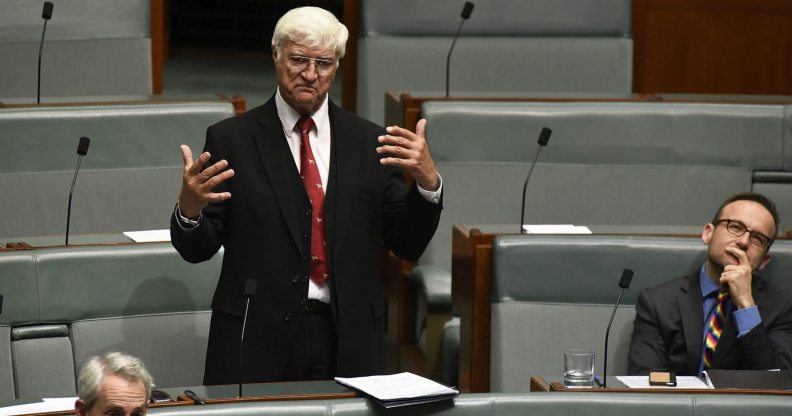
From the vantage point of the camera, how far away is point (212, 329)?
1.18m

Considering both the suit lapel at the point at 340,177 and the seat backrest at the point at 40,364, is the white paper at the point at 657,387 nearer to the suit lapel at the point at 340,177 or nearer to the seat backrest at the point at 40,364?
the suit lapel at the point at 340,177

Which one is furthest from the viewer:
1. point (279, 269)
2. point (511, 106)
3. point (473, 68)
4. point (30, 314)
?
point (473, 68)

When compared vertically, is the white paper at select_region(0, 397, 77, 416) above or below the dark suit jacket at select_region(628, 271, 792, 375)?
below

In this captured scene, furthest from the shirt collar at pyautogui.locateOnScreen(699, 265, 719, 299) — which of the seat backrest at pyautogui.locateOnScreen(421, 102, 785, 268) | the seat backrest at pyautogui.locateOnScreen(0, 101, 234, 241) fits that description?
the seat backrest at pyautogui.locateOnScreen(0, 101, 234, 241)

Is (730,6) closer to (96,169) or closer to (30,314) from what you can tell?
(96,169)

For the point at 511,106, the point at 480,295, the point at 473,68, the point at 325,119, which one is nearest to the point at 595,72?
the point at 473,68

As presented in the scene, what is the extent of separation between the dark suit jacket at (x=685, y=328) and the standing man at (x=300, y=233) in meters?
0.34

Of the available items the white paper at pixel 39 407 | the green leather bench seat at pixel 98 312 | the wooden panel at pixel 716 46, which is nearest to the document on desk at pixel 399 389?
the white paper at pixel 39 407

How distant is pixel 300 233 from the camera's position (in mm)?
1152

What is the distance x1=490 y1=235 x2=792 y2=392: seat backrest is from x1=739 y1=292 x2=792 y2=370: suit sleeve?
0.08 m

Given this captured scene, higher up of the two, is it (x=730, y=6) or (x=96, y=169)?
(x=730, y=6)

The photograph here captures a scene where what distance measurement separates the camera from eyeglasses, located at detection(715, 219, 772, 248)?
4.53ft

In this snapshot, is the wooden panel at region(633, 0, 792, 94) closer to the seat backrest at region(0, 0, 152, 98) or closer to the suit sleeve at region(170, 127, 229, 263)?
the seat backrest at region(0, 0, 152, 98)

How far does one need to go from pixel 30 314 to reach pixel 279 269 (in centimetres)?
33
